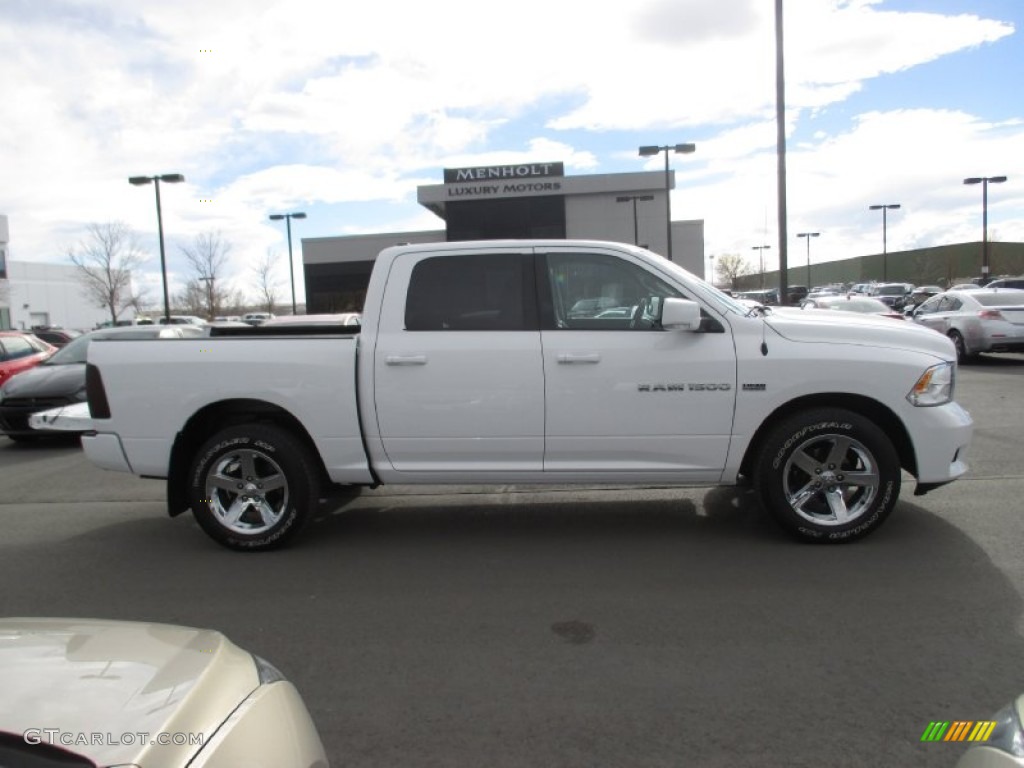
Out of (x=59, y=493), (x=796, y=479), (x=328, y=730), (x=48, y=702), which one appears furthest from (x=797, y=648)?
(x=59, y=493)

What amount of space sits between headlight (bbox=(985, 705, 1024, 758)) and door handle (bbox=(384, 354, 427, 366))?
12.2ft

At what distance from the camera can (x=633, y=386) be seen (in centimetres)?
492

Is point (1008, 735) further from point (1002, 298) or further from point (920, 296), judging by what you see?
point (920, 296)

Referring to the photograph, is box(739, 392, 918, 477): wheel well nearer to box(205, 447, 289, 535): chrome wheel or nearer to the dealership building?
box(205, 447, 289, 535): chrome wheel

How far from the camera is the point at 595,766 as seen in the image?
9.08ft

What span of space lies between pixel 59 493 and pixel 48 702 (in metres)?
6.71

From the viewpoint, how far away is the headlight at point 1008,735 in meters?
1.70

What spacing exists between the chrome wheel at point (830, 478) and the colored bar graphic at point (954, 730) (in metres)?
2.05

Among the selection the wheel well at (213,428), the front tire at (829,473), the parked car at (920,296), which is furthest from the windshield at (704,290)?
the parked car at (920,296)

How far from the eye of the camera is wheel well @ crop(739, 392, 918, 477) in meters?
4.94

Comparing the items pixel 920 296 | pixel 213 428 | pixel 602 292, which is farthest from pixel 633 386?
pixel 920 296

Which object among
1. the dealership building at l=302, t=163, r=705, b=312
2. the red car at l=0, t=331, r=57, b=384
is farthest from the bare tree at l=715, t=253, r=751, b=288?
the red car at l=0, t=331, r=57, b=384

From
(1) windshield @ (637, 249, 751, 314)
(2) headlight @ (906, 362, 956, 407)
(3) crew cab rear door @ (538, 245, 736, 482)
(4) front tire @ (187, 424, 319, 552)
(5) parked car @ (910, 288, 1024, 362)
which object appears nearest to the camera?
(2) headlight @ (906, 362, 956, 407)

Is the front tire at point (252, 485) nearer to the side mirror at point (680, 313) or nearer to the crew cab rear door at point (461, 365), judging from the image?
the crew cab rear door at point (461, 365)
